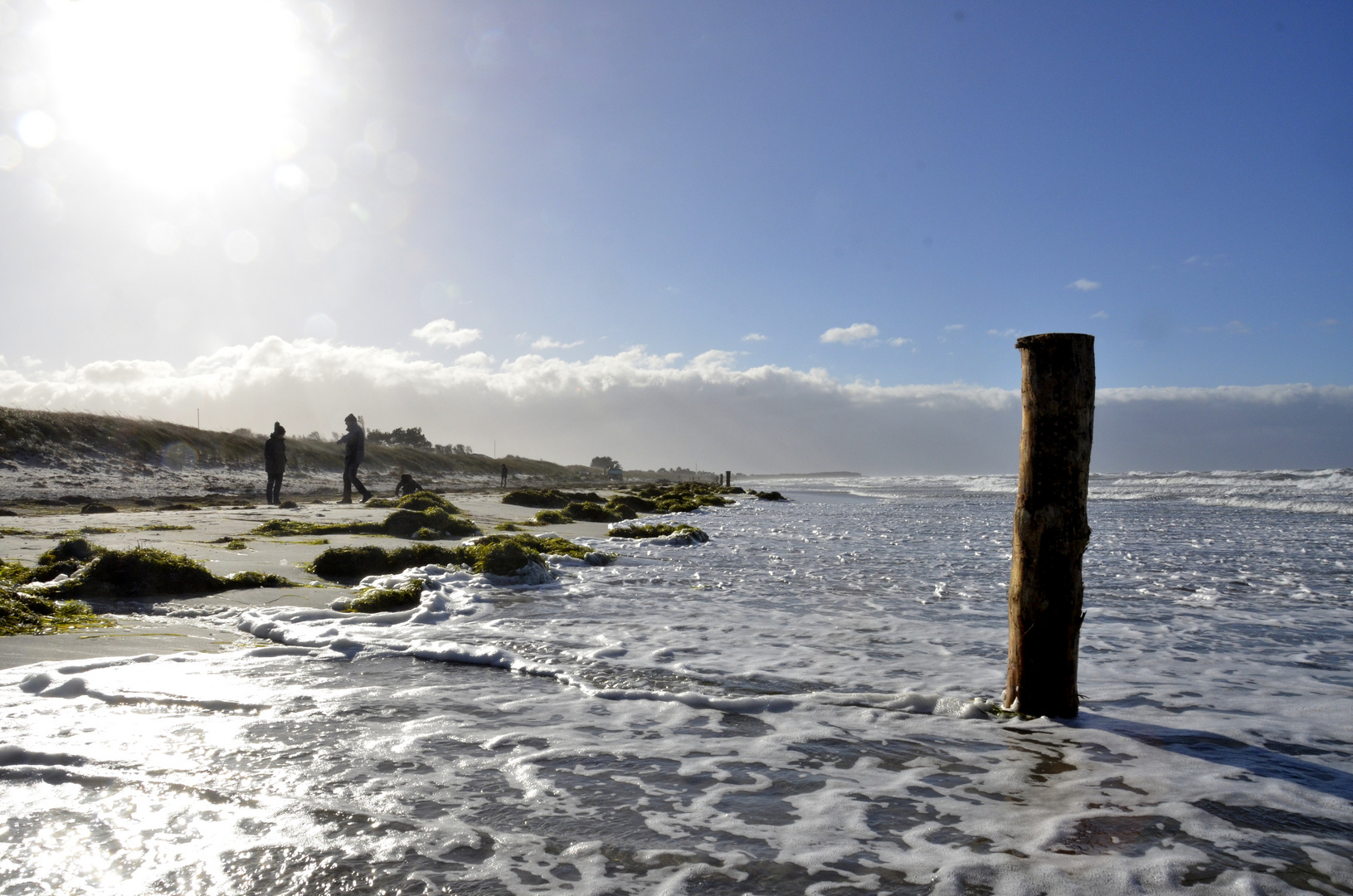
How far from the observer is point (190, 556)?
316 inches

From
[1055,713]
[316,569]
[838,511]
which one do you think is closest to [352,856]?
[1055,713]

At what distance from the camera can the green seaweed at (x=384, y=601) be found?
6.25 m

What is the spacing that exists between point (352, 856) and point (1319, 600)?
376 inches

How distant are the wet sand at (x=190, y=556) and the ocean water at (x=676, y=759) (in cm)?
37

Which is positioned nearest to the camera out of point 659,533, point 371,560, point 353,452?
point 371,560

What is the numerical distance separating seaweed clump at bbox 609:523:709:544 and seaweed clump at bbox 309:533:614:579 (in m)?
4.21

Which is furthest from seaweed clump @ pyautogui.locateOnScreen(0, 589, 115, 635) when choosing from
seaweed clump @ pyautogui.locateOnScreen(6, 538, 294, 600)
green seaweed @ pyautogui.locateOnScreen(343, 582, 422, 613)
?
green seaweed @ pyautogui.locateOnScreen(343, 582, 422, 613)

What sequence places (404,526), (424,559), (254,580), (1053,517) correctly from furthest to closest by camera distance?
(404,526), (424,559), (254,580), (1053,517)

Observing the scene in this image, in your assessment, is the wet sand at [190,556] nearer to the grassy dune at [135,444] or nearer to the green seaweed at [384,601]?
the green seaweed at [384,601]

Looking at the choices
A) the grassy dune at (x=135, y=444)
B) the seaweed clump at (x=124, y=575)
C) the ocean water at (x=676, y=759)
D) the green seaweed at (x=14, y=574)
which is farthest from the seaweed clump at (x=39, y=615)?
the grassy dune at (x=135, y=444)

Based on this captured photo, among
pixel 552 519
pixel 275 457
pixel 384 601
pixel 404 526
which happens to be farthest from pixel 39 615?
pixel 275 457

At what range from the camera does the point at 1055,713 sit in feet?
13.2

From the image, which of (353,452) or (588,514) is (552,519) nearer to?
→ (588,514)

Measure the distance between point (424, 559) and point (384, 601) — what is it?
7.45 feet
